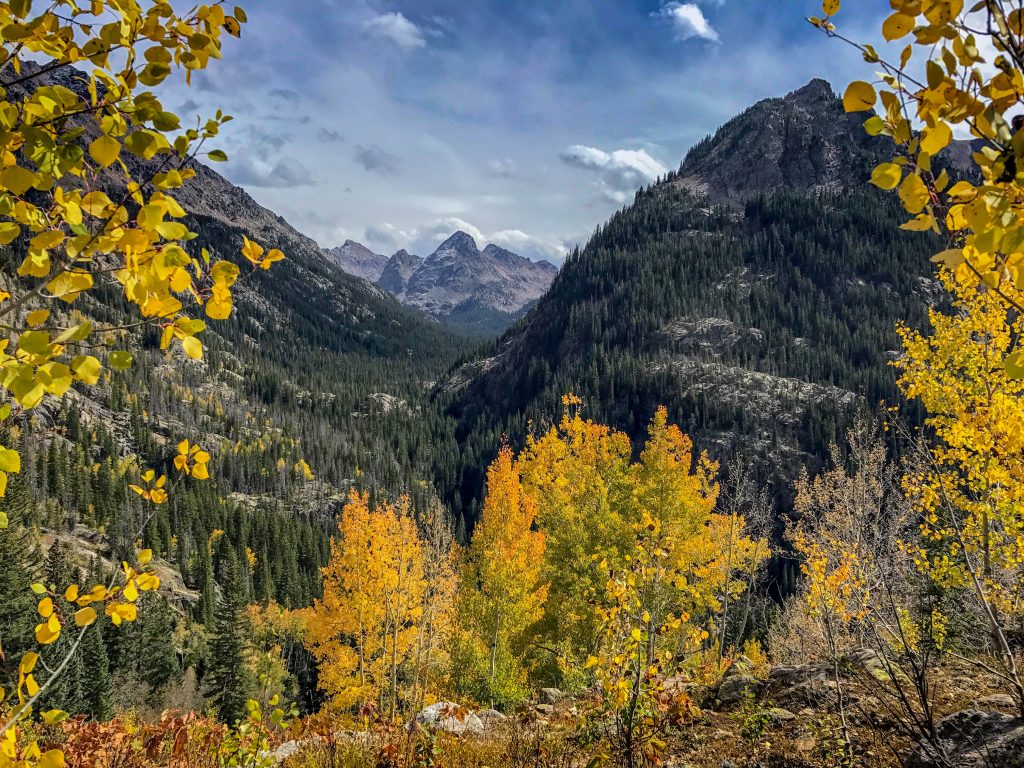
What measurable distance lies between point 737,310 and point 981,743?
137838 millimetres

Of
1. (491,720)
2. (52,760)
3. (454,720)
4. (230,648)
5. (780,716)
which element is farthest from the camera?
(230,648)

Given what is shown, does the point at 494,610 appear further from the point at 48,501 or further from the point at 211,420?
the point at 211,420

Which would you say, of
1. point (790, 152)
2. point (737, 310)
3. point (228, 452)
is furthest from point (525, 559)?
point (790, 152)

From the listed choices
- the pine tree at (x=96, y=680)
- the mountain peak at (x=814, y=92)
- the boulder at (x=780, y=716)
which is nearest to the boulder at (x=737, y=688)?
the boulder at (x=780, y=716)

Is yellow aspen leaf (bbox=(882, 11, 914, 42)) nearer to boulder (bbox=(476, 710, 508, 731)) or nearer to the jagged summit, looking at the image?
boulder (bbox=(476, 710, 508, 731))

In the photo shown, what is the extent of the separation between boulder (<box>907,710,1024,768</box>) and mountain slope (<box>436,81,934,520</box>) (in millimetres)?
87138

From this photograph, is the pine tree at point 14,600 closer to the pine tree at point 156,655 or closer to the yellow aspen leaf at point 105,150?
the pine tree at point 156,655

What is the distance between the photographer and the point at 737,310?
131375mm

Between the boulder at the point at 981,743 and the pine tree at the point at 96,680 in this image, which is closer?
the boulder at the point at 981,743

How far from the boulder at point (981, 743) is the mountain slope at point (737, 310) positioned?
87.1m

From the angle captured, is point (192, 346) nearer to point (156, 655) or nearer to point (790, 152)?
point (156, 655)

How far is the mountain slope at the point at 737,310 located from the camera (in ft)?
330

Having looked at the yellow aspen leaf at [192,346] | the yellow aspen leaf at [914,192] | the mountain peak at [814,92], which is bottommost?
the yellow aspen leaf at [192,346]

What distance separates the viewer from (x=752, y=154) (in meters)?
186
